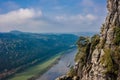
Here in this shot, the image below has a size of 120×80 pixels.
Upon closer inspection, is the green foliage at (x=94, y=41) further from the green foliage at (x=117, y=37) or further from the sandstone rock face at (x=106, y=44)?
the green foliage at (x=117, y=37)

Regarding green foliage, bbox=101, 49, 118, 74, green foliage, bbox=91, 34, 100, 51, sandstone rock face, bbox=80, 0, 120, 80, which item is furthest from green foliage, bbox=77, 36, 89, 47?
green foliage, bbox=101, 49, 118, 74

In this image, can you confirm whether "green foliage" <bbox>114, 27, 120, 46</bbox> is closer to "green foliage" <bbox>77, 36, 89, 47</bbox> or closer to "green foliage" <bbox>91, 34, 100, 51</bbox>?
"green foliage" <bbox>91, 34, 100, 51</bbox>

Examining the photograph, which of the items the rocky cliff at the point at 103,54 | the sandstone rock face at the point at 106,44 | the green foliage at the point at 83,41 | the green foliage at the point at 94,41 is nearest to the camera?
the rocky cliff at the point at 103,54

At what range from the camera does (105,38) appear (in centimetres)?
7075

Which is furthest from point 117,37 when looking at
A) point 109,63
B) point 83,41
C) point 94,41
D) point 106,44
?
point 83,41

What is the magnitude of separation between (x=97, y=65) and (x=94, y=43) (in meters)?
9.68

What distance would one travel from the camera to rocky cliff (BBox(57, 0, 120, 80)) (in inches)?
2557

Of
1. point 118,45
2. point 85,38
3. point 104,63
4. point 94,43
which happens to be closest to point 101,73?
point 104,63

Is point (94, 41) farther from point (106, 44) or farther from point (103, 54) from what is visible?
point (103, 54)

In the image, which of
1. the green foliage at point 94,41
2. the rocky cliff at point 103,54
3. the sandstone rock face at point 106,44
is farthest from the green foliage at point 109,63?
the green foliage at point 94,41

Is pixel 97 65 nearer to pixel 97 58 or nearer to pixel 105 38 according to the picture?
pixel 97 58

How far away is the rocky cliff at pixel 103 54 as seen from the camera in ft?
213

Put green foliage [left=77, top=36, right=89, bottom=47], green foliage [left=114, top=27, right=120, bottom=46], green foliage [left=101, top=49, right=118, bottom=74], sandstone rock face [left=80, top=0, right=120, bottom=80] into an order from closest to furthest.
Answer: green foliage [left=101, top=49, right=118, bottom=74]
sandstone rock face [left=80, top=0, right=120, bottom=80]
green foliage [left=114, top=27, right=120, bottom=46]
green foliage [left=77, top=36, right=89, bottom=47]

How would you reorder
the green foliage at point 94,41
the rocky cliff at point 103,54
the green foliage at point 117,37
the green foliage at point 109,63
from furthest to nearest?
1. the green foliage at point 94,41
2. the green foliage at point 117,37
3. the rocky cliff at point 103,54
4. the green foliage at point 109,63
